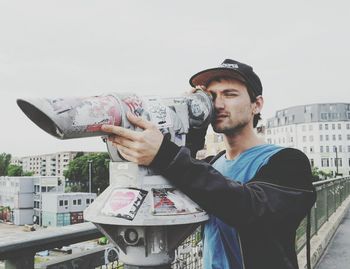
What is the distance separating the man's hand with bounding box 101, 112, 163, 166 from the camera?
131cm

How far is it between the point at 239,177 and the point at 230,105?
1.02ft

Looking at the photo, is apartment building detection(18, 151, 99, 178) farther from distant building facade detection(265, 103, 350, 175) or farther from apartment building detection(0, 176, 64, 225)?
distant building facade detection(265, 103, 350, 175)

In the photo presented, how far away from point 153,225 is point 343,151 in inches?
3318

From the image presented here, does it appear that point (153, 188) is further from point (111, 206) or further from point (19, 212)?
point (19, 212)

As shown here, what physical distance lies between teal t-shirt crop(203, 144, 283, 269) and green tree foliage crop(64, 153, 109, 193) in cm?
6506

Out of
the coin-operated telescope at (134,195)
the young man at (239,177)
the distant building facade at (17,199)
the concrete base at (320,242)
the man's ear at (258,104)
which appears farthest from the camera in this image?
the distant building facade at (17,199)

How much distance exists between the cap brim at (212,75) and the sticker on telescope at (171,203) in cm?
60

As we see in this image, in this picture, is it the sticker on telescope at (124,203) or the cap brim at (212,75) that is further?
the cap brim at (212,75)

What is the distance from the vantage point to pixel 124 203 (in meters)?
1.35

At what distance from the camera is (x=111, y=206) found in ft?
4.51

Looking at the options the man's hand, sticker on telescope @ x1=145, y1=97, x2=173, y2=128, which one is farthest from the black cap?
the man's hand

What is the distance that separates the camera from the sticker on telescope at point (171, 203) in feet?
4.45

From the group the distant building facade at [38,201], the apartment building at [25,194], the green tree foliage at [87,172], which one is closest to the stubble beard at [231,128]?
the distant building facade at [38,201]

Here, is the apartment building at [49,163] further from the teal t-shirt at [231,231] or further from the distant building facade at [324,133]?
the teal t-shirt at [231,231]
